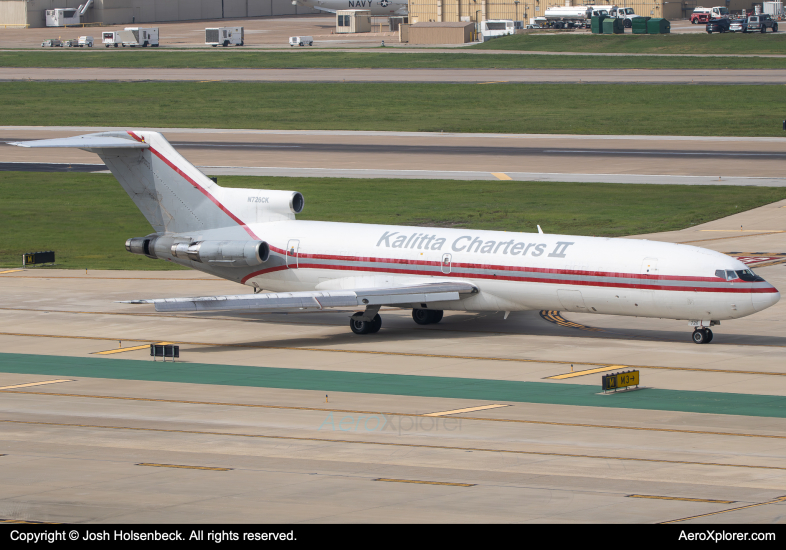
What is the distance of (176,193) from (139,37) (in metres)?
146

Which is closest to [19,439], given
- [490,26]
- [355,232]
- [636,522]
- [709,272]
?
[636,522]

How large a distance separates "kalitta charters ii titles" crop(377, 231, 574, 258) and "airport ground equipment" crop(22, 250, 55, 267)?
20950 mm

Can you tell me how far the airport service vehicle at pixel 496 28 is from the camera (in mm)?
185500

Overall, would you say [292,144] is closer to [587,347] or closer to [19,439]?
[587,347]

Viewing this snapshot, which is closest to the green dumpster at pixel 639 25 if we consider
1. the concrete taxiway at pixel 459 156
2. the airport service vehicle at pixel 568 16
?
the airport service vehicle at pixel 568 16

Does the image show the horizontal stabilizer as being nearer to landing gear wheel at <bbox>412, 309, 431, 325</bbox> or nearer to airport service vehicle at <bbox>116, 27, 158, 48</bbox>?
landing gear wheel at <bbox>412, 309, 431, 325</bbox>

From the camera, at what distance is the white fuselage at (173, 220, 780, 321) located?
137ft

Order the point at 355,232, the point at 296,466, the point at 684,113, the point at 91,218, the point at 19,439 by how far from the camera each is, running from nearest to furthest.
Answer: the point at 296,466 → the point at 19,439 → the point at 355,232 → the point at 91,218 → the point at 684,113

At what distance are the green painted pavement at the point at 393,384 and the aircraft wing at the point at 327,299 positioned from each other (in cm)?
307

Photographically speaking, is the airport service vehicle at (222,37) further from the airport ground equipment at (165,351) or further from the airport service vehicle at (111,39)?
the airport ground equipment at (165,351)

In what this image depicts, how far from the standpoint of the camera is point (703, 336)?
4281 cm

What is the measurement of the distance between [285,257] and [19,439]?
18.0 m

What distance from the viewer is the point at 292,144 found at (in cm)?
10250

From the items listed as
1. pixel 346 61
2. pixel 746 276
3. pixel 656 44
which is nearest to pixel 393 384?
pixel 746 276
